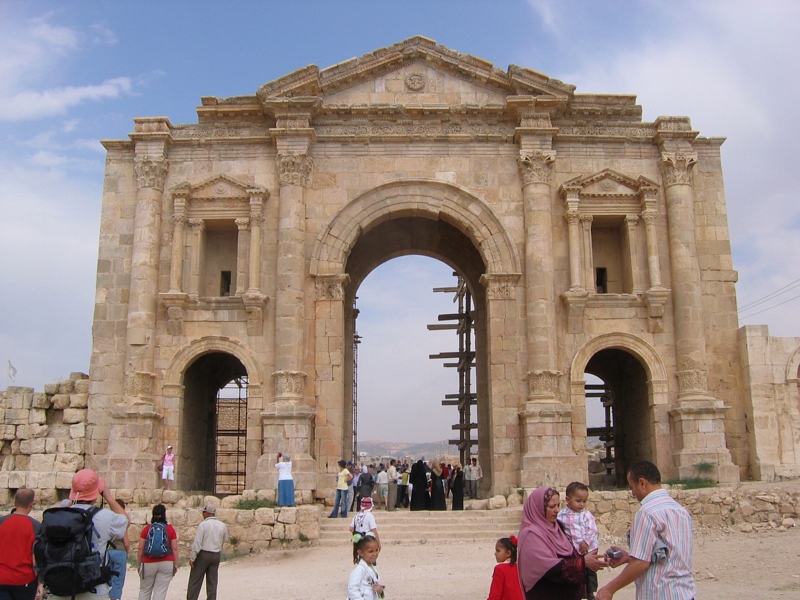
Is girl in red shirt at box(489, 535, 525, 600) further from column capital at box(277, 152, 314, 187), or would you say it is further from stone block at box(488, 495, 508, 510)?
column capital at box(277, 152, 314, 187)

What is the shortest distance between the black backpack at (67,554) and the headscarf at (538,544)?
3.15 metres

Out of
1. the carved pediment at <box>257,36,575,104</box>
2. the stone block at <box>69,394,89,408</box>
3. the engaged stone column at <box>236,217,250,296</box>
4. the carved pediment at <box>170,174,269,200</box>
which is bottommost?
the stone block at <box>69,394,89,408</box>

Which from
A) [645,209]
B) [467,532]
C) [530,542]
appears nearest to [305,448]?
[467,532]

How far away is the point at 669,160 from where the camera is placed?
20.9 meters

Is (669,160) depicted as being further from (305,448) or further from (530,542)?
(530,542)

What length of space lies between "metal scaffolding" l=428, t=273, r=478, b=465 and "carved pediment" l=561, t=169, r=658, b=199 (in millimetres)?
8361

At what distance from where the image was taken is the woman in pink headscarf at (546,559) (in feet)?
18.1

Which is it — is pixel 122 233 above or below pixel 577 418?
above

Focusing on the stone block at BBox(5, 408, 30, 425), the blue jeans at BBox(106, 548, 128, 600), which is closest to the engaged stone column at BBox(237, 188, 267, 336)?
the stone block at BBox(5, 408, 30, 425)

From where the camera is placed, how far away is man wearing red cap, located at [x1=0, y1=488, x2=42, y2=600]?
6496mm

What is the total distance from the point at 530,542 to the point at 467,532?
38.5 ft

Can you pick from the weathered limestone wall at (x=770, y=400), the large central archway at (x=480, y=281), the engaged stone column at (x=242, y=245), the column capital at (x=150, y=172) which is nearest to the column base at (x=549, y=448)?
the large central archway at (x=480, y=281)

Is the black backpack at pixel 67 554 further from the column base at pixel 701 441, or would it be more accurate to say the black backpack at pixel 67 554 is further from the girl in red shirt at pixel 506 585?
the column base at pixel 701 441

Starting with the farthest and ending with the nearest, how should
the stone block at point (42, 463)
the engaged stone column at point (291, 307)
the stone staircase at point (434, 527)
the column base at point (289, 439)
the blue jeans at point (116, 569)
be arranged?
the stone block at point (42, 463) → the engaged stone column at point (291, 307) → the column base at point (289, 439) → the stone staircase at point (434, 527) → the blue jeans at point (116, 569)
